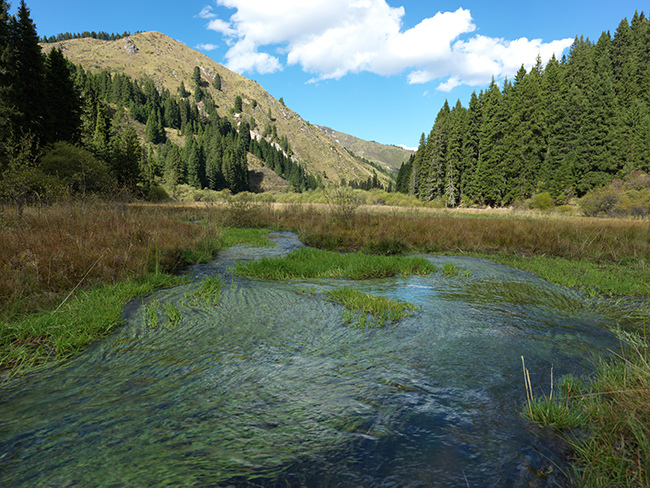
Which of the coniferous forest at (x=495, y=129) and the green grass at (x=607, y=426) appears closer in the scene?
the green grass at (x=607, y=426)

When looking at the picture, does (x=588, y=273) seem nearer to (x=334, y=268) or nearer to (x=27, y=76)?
(x=334, y=268)

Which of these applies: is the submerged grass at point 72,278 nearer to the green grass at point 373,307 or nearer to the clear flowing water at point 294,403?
the clear flowing water at point 294,403

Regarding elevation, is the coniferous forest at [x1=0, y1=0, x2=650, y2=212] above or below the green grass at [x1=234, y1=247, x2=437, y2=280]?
above

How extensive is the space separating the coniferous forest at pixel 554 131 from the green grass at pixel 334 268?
3728cm

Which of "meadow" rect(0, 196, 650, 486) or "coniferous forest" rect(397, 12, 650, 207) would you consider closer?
"meadow" rect(0, 196, 650, 486)

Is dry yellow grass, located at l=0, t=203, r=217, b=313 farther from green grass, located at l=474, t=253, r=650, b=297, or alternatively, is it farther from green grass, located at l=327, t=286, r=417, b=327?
green grass, located at l=474, t=253, r=650, b=297

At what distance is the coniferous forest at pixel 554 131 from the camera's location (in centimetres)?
3469

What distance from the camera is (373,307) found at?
5.61m

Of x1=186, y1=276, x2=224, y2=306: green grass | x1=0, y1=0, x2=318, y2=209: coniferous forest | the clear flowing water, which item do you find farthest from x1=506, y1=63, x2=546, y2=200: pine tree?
x1=186, y1=276, x2=224, y2=306: green grass

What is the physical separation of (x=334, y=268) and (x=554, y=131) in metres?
48.6

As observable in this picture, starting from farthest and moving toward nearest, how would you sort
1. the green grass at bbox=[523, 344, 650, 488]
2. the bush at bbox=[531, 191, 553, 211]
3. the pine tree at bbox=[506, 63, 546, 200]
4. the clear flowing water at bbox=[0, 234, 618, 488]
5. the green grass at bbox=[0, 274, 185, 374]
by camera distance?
the pine tree at bbox=[506, 63, 546, 200], the bush at bbox=[531, 191, 553, 211], the green grass at bbox=[0, 274, 185, 374], the clear flowing water at bbox=[0, 234, 618, 488], the green grass at bbox=[523, 344, 650, 488]

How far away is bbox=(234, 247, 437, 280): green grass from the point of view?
826 cm

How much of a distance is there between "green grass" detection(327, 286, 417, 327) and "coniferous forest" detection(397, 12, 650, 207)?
132 feet

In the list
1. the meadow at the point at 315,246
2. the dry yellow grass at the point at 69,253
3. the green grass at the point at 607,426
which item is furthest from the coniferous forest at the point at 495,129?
the green grass at the point at 607,426
